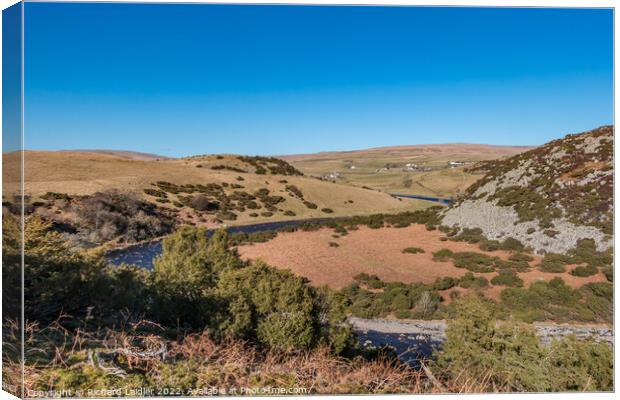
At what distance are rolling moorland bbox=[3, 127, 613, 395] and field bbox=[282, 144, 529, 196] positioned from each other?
0.05 meters

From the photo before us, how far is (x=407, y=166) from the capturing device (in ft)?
16.6

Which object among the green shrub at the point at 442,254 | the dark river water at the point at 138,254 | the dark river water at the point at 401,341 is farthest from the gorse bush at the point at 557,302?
the dark river water at the point at 138,254

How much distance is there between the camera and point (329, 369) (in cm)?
288

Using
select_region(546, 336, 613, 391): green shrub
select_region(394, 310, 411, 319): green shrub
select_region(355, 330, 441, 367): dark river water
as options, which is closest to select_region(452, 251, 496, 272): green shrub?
select_region(394, 310, 411, 319): green shrub

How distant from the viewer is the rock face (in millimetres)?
4148

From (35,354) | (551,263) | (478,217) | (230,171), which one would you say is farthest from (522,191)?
(35,354)

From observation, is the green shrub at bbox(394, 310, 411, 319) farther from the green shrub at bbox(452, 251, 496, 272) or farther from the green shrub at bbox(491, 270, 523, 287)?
the green shrub at bbox(491, 270, 523, 287)

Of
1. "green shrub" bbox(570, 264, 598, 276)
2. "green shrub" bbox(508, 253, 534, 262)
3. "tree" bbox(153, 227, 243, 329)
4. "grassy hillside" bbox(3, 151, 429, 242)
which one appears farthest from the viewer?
"green shrub" bbox(508, 253, 534, 262)

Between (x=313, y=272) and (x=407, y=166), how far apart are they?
1.97 meters

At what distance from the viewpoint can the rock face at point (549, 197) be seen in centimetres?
415

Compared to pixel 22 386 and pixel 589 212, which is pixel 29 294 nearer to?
pixel 22 386

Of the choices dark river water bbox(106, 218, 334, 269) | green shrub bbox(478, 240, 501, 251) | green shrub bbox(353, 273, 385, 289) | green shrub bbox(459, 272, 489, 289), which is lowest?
green shrub bbox(353, 273, 385, 289)

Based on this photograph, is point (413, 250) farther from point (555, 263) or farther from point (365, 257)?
point (555, 263)

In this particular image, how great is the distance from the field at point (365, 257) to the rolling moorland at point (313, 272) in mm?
24
